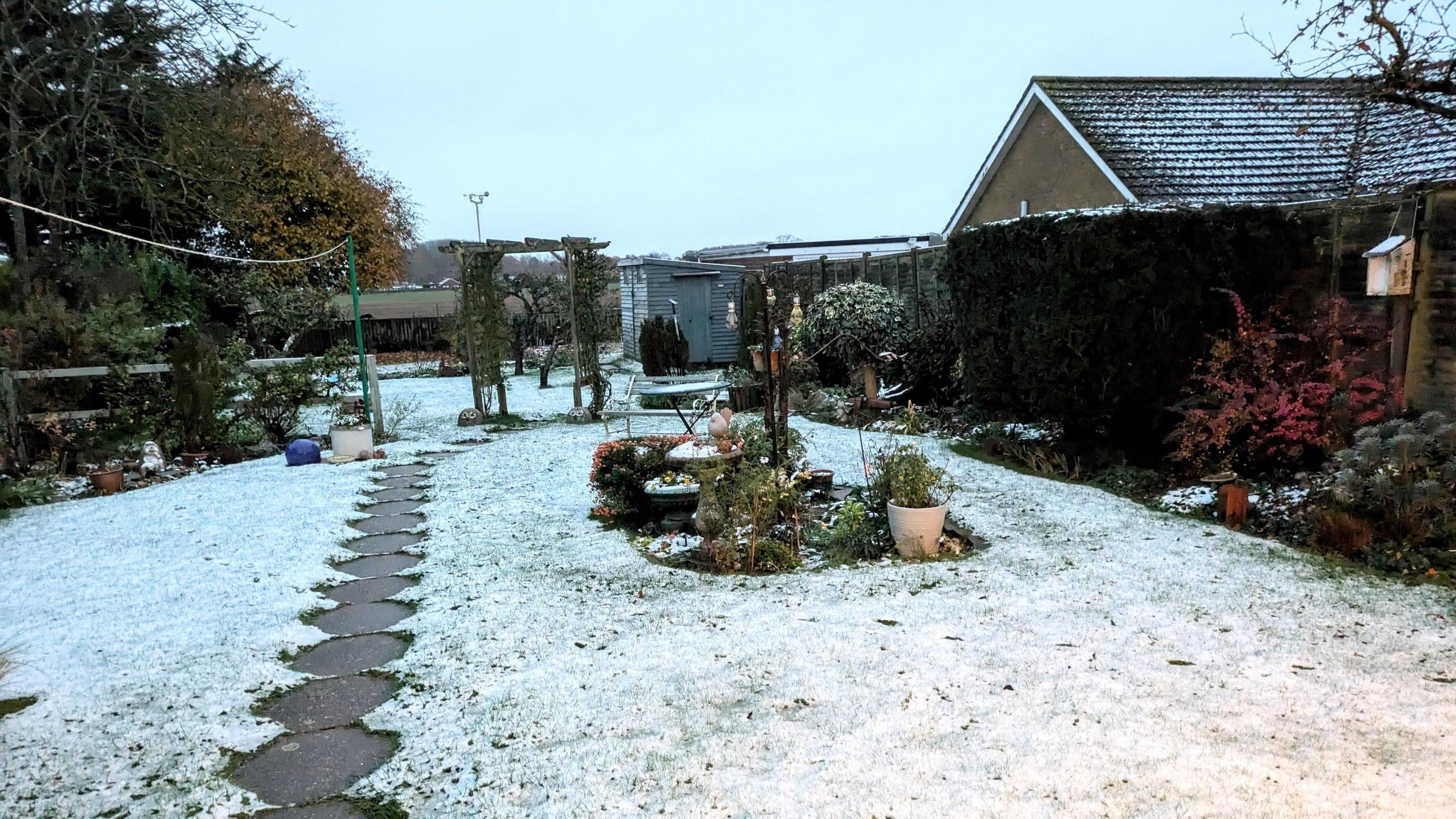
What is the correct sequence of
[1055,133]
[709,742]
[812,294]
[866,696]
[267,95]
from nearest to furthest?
1. [709,742]
2. [866,696]
3. [1055,133]
4. [812,294]
5. [267,95]

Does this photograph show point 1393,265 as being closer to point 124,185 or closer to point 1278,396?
point 1278,396

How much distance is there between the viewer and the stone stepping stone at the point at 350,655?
154 inches

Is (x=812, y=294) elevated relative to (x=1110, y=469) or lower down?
elevated

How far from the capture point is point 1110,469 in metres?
6.85

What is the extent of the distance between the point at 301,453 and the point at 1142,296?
833 cm

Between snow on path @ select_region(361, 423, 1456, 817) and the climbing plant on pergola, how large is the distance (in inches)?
249

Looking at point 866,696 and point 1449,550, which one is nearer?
point 866,696

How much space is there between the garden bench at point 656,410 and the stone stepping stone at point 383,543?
7.50 feet

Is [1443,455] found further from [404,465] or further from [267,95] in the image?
[267,95]

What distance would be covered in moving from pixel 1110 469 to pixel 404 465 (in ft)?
23.2

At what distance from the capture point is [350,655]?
4.07 m

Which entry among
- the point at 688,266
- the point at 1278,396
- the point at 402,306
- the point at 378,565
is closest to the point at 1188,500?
the point at 1278,396

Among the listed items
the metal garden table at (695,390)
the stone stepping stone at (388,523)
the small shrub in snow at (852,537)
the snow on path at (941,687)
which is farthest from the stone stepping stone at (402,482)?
the small shrub in snow at (852,537)

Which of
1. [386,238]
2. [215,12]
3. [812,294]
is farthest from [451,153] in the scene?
[812,294]
